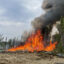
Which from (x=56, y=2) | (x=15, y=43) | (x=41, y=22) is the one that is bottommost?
(x=15, y=43)

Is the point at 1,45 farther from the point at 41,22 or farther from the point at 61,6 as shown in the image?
the point at 61,6

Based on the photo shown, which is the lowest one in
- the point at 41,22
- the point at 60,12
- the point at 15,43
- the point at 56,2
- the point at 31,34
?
the point at 15,43

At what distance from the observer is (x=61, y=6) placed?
134 feet

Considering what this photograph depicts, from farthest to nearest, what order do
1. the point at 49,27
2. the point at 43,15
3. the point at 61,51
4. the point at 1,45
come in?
1. the point at 49,27
2. the point at 43,15
3. the point at 1,45
4. the point at 61,51

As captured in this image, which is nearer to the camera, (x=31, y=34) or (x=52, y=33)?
(x=31, y=34)

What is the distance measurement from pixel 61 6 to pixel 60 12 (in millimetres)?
2056

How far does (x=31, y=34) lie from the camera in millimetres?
42781

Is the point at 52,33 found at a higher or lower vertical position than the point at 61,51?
higher

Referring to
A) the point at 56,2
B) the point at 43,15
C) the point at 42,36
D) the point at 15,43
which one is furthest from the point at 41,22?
the point at 15,43

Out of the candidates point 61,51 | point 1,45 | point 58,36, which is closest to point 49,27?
point 58,36

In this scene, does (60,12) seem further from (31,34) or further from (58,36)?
(31,34)

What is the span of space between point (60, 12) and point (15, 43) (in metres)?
21.4

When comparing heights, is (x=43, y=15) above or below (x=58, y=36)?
above

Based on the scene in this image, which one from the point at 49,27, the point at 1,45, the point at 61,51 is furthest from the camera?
the point at 49,27
